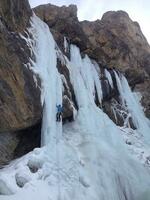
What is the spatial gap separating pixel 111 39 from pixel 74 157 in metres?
13.6

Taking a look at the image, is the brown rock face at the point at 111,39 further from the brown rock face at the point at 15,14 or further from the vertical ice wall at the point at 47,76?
the brown rock face at the point at 15,14

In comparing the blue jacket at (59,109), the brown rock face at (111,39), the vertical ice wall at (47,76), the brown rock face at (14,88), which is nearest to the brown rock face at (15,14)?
the brown rock face at (14,88)

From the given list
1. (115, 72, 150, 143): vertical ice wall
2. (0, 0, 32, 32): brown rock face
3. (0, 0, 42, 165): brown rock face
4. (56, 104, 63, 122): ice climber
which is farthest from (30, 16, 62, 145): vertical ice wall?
(115, 72, 150, 143): vertical ice wall

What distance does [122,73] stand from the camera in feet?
89.0

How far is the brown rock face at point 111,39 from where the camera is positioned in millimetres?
23469

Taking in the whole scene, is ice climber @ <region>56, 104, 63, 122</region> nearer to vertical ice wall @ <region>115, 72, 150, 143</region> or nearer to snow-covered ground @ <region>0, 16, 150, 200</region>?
snow-covered ground @ <region>0, 16, 150, 200</region>

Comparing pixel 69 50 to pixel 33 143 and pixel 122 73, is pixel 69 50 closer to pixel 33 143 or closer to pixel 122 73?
pixel 122 73

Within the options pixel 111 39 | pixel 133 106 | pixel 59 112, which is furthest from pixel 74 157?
pixel 111 39

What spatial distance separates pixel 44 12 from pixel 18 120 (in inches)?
451

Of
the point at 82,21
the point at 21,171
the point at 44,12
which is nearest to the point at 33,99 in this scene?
the point at 21,171

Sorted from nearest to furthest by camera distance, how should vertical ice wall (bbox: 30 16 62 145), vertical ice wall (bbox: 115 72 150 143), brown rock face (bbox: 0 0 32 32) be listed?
1. brown rock face (bbox: 0 0 32 32)
2. vertical ice wall (bbox: 30 16 62 145)
3. vertical ice wall (bbox: 115 72 150 143)

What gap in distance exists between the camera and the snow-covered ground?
12148mm

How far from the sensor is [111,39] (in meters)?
26.6

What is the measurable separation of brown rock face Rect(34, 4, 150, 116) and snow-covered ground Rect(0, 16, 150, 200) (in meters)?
2.19
